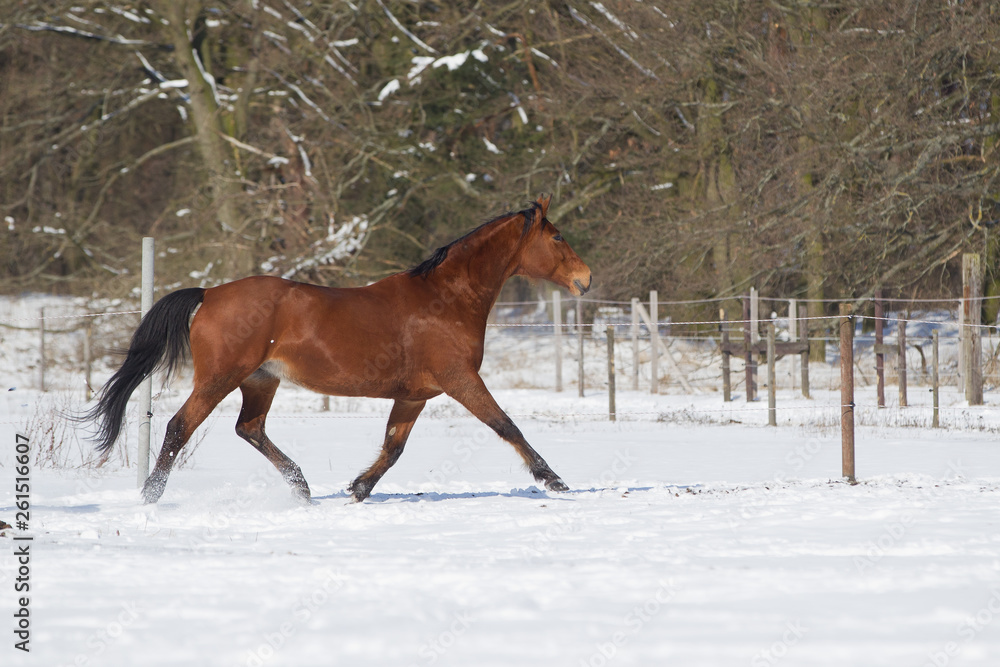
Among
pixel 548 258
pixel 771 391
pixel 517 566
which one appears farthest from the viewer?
pixel 771 391

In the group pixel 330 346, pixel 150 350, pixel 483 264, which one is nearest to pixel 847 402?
pixel 483 264

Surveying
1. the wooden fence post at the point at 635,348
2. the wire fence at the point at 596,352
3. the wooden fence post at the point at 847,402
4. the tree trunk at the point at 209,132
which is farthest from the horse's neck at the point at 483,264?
the tree trunk at the point at 209,132

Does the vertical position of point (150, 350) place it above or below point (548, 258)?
below

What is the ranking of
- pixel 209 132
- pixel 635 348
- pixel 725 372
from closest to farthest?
pixel 725 372 → pixel 635 348 → pixel 209 132

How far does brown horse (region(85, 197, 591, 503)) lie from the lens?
19.3 feet

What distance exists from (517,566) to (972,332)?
38.0ft

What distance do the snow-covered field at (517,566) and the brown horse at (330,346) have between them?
0.44 metres

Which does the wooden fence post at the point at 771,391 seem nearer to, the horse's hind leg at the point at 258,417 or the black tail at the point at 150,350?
the horse's hind leg at the point at 258,417

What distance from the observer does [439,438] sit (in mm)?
11320

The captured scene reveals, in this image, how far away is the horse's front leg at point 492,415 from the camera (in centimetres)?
630

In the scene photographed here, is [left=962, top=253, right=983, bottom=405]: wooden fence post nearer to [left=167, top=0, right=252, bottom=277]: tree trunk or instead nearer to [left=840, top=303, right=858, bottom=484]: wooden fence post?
[left=840, top=303, right=858, bottom=484]: wooden fence post

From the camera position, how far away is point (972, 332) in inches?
542

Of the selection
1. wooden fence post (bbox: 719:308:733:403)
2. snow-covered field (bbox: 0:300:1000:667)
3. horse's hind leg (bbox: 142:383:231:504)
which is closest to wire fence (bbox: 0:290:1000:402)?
wooden fence post (bbox: 719:308:733:403)

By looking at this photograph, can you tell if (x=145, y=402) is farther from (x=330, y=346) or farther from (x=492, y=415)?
(x=492, y=415)
